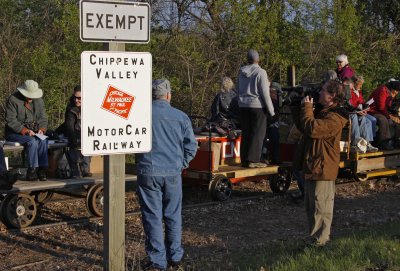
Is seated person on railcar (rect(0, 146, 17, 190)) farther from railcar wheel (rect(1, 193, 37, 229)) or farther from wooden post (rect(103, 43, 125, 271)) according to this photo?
wooden post (rect(103, 43, 125, 271))

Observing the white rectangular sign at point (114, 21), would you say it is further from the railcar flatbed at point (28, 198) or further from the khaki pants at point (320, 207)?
the railcar flatbed at point (28, 198)

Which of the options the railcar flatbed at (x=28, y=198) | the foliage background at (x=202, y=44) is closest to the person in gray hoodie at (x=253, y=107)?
the railcar flatbed at (x=28, y=198)

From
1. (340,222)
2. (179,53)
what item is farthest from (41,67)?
(340,222)

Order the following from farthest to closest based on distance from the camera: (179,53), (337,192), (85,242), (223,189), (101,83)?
(179,53) < (337,192) < (223,189) < (85,242) < (101,83)

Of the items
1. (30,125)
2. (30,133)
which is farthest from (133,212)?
(30,125)

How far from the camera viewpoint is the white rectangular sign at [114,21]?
18.7ft

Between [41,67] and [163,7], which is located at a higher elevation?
[163,7]

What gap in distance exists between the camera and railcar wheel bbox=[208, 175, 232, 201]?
1127 centimetres

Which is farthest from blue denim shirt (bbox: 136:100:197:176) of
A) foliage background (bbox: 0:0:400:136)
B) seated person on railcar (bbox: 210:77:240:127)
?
foliage background (bbox: 0:0:400:136)

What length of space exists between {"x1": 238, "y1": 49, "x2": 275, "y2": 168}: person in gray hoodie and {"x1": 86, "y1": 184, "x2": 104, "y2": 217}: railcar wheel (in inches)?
105

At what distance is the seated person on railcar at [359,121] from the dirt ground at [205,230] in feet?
2.99

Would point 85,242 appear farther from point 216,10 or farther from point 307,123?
point 216,10

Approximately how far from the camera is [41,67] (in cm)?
1797

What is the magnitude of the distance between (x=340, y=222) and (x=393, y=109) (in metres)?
4.33
